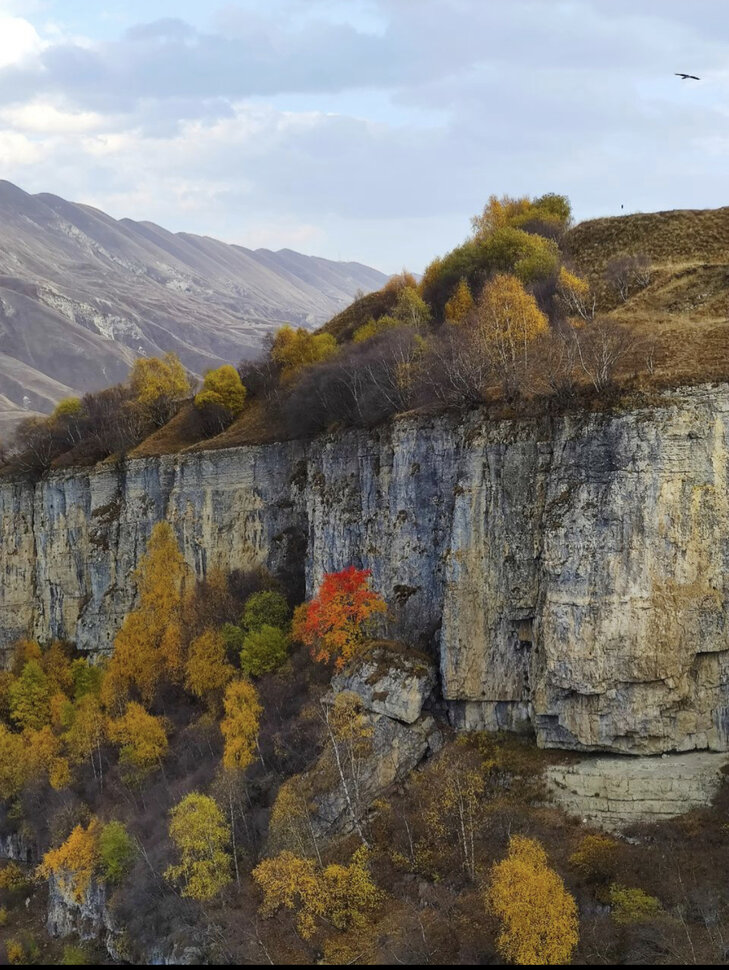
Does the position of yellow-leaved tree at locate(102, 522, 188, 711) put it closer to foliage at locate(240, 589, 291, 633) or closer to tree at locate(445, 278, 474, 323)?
foliage at locate(240, 589, 291, 633)

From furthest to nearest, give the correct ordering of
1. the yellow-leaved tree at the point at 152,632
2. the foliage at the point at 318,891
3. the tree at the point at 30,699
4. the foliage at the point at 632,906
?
the tree at the point at 30,699
the yellow-leaved tree at the point at 152,632
the foliage at the point at 318,891
the foliage at the point at 632,906

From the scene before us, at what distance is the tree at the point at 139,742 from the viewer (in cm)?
4706

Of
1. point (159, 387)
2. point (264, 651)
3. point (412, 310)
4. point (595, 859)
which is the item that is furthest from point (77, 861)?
point (412, 310)

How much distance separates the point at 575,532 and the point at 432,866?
12.7 metres

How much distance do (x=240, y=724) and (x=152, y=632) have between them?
13514 mm

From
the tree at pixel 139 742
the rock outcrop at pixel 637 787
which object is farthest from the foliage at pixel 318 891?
the tree at pixel 139 742

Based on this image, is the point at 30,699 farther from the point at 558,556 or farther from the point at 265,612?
the point at 558,556

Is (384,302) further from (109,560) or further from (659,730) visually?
(659,730)

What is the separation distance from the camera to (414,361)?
48.5 m

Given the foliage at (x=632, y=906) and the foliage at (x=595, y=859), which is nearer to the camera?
the foliage at (x=632, y=906)

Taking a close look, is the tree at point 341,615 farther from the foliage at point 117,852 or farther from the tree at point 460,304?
the tree at point 460,304

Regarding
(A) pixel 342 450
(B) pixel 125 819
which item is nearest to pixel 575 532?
(A) pixel 342 450

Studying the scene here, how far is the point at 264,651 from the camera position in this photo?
4619 cm

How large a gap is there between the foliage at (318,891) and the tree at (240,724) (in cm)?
716
